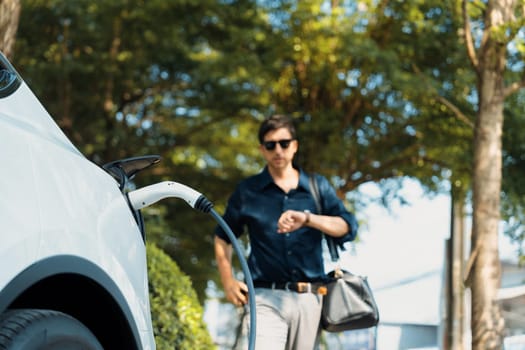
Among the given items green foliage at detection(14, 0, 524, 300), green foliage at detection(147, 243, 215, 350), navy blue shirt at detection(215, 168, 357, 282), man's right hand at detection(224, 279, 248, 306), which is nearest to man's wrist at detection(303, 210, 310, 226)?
navy blue shirt at detection(215, 168, 357, 282)

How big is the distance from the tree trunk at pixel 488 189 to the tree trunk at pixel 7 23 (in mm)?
3817

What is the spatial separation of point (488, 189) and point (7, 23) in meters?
4.16

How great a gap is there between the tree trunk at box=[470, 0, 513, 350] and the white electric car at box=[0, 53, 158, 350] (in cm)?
556

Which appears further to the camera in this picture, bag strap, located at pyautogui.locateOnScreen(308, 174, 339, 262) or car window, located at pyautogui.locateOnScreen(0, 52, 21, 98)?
bag strap, located at pyautogui.locateOnScreen(308, 174, 339, 262)

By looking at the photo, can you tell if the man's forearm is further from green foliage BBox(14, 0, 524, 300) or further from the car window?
green foliage BBox(14, 0, 524, 300)

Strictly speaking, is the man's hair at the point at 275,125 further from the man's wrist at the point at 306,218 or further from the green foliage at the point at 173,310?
the green foliage at the point at 173,310

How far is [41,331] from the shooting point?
2.21 meters

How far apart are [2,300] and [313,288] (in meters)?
2.94

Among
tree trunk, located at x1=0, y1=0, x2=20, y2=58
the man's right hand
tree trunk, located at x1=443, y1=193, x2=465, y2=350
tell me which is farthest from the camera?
tree trunk, located at x1=443, y1=193, x2=465, y2=350

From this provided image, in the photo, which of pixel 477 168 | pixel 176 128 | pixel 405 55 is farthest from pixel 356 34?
pixel 176 128

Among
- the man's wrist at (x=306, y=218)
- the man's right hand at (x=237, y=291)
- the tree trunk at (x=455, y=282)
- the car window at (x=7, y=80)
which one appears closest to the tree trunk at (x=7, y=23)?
the man's right hand at (x=237, y=291)

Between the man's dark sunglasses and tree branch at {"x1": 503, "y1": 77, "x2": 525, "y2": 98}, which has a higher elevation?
tree branch at {"x1": 503, "y1": 77, "x2": 525, "y2": 98}

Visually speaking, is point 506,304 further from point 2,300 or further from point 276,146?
point 2,300

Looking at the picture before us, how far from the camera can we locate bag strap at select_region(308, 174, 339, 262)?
489 cm
